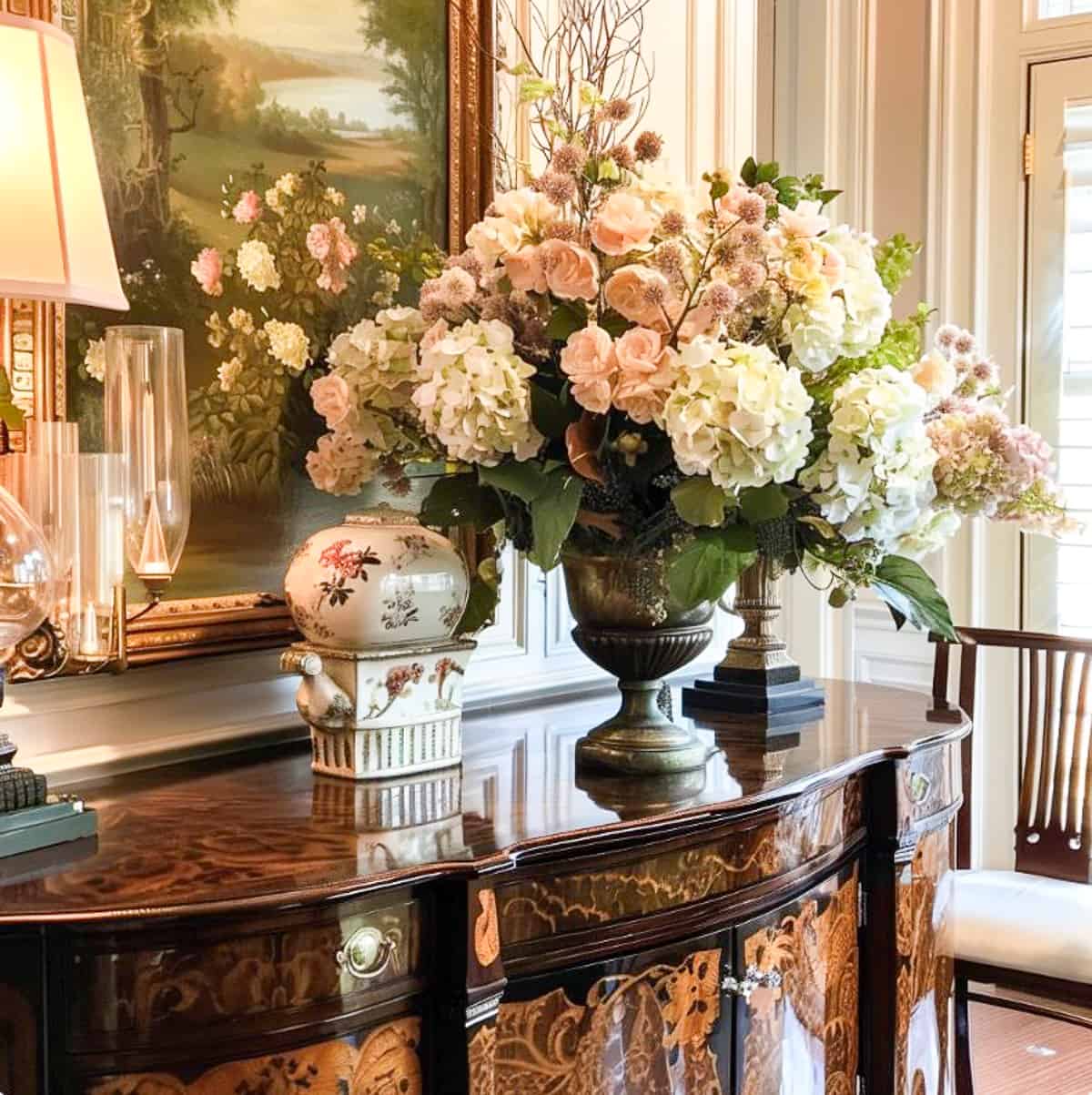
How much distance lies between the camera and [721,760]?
184cm

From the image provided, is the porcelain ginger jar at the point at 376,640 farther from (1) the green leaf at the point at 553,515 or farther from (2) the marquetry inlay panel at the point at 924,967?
(2) the marquetry inlay panel at the point at 924,967

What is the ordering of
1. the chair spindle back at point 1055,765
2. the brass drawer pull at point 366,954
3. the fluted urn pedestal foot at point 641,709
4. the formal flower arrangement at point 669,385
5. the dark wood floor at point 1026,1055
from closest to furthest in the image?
the brass drawer pull at point 366,954 → the formal flower arrangement at point 669,385 → the fluted urn pedestal foot at point 641,709 → the chair spindle back at point 1055,765 → the dark wood floor at point 1026,1055

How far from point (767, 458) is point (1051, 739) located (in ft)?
5.48

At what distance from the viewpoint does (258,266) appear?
1.86 m

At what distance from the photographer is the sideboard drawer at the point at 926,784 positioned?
1.98 meters

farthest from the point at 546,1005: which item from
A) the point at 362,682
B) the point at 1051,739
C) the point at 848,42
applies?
the point at 848,42

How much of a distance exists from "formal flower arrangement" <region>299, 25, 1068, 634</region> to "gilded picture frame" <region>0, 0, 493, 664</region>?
0.96 feet

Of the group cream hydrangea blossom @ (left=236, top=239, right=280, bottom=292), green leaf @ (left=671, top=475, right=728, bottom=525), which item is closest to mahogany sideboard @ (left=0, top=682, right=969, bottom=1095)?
green leaf @ (left=671, top=475, right=728, bottom=525)

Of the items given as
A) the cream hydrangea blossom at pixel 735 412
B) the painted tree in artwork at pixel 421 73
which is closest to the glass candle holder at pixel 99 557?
the cream hydrangea blossom at pixel 735 412

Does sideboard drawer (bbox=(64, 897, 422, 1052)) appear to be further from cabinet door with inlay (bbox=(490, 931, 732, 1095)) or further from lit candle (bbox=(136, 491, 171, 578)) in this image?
lit candle (bbox=(136, 491, 171, 578))

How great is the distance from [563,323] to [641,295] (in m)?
0.10

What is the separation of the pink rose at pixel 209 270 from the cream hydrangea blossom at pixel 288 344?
10 centimetres

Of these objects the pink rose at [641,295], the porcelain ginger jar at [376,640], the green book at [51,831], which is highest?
the pink rose at [641,295]

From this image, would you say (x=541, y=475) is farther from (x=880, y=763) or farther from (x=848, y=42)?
(x=848, y=42)
